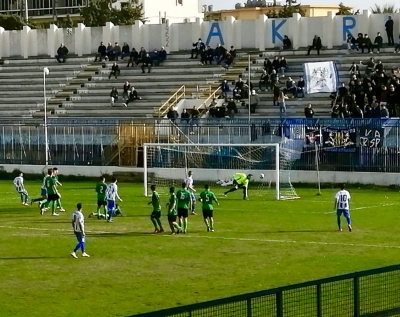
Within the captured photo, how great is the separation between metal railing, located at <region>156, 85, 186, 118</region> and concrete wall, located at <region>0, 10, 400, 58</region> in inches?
312

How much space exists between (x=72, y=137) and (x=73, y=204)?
1563cm

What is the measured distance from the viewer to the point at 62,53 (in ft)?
258

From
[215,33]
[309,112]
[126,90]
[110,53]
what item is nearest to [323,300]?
[309,112]

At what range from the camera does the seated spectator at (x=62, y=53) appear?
78375mm

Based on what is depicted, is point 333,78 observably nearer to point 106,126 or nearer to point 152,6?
point 106,126

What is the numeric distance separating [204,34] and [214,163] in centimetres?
2299

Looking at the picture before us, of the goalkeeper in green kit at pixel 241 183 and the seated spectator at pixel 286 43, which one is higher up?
the seated spectator at pixel 286 43

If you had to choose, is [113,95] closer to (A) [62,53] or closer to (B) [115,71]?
(B) [115,71]

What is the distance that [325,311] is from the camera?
18094 millimetres

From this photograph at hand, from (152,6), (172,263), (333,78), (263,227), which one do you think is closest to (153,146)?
(333,78)

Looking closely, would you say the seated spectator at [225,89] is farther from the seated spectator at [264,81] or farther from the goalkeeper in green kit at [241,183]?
the goalkeeper in green kit at [241,183]

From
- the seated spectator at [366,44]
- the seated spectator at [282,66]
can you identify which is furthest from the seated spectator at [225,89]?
the seated spectator at [366,44]

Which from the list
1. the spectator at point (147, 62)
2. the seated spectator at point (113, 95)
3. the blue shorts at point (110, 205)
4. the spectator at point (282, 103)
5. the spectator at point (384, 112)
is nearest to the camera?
the blue shorts at point (110, 205)

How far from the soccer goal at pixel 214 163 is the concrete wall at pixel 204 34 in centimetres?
1820
